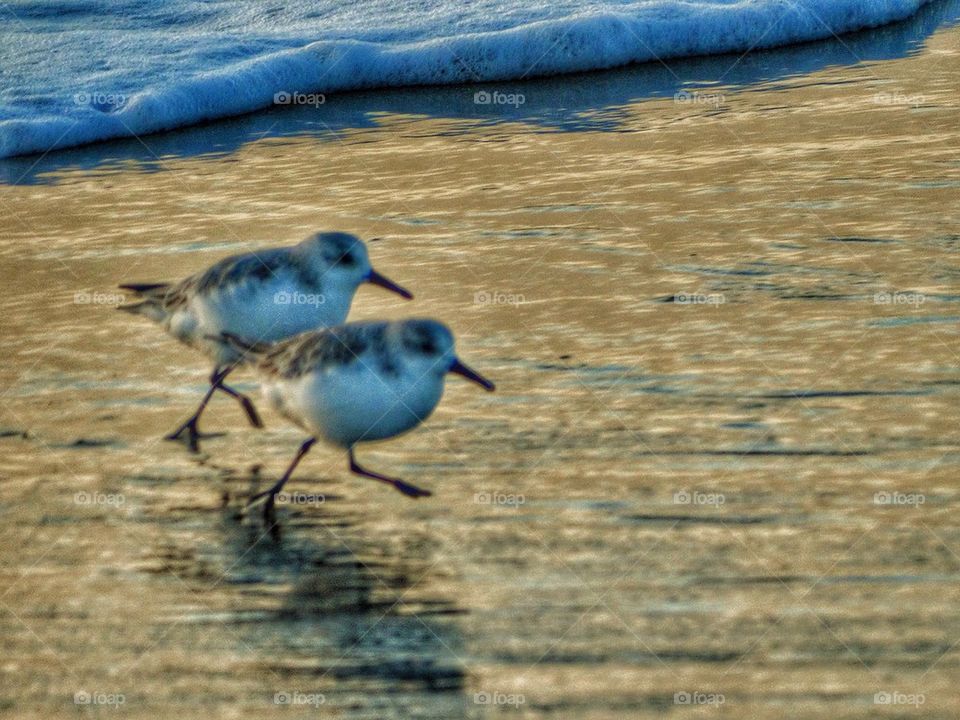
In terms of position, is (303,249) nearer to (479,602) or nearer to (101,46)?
(479,602)

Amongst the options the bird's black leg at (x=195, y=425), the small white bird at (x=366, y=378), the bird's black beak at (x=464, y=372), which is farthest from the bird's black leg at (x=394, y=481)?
the bird's black leg at (x=195, y=425)

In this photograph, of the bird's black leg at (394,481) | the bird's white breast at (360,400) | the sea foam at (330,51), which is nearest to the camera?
the bird's white breast at (360,400)

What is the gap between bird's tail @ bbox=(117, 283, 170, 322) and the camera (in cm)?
→ 518

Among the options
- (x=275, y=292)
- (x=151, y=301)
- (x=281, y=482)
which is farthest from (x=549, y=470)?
(x=151, y=301)

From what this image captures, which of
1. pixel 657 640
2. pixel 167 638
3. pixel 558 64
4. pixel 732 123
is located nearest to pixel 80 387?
pixel 167 638

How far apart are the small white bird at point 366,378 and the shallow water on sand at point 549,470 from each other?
338mm

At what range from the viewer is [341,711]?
3326 millimetres

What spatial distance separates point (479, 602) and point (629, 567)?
0.45 metres

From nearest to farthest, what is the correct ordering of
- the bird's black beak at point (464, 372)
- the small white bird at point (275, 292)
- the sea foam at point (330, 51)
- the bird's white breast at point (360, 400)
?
the bird's white breast at point (360, 400) < the bird's black beak at point (464, 372) < the small white bird at point (275, 292) < the sea foam at point (330, 51)

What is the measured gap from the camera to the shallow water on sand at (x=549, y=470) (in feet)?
11.4

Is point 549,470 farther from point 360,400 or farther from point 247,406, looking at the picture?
point 247,406

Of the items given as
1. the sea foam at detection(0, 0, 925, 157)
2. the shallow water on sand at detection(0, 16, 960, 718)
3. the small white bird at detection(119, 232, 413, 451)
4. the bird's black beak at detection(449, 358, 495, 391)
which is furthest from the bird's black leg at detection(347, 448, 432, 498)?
the sea foam at detection(0, 0, 925, 157)

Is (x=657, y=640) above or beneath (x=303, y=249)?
beneath

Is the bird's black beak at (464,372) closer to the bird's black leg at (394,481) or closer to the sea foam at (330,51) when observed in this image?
the bird's black leg at (394,481)
